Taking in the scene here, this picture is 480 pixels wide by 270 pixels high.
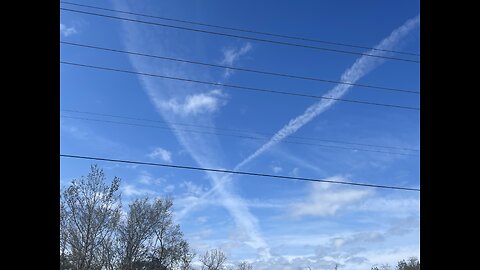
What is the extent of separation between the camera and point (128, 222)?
65.2ft
